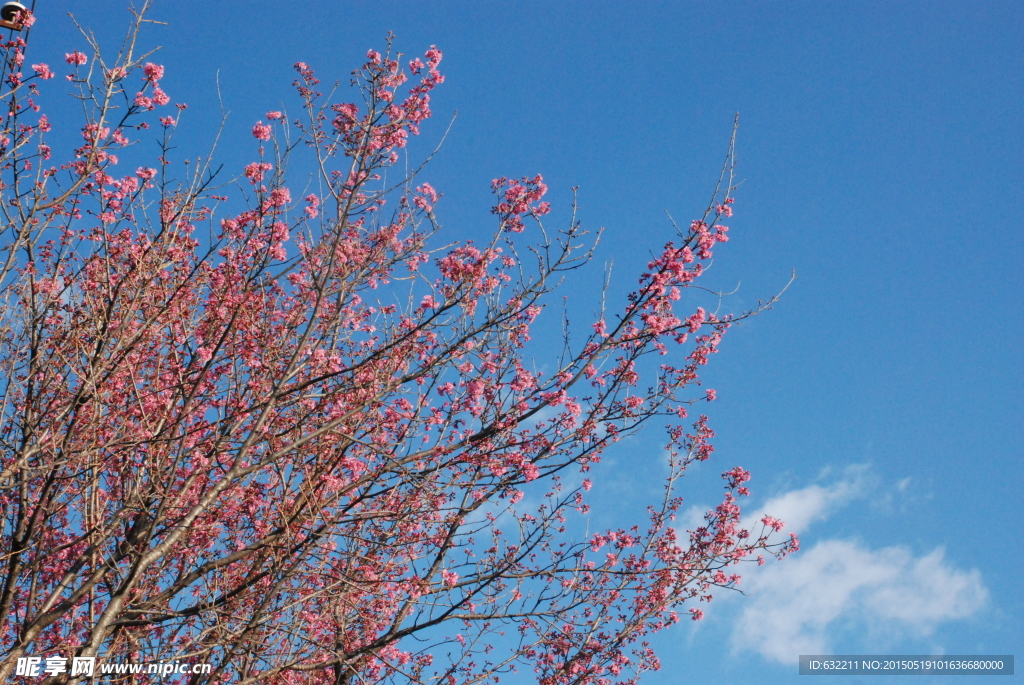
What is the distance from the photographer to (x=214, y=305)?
7.38 metres

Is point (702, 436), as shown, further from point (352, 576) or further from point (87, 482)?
point (87, 482)

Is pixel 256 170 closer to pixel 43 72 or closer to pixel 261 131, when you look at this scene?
pixel 261 131

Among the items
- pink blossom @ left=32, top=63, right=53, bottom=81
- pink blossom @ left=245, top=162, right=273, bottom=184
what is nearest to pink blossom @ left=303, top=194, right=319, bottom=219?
pink blossom @ left=245, top=162, right=273, bottom=184

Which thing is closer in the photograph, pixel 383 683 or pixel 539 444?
pixel 539 444

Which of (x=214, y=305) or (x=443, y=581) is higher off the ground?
(x=214, y=305)

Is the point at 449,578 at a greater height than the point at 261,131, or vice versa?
the point at 261,131

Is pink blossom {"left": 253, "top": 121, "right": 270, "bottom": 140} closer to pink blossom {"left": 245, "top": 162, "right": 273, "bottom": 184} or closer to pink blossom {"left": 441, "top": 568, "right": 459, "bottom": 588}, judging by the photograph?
pink blossom {"left": 245, "top": 162, "right": 273, "bottom": 184}

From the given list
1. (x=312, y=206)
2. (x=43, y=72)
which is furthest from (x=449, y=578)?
(x=43, y=72)

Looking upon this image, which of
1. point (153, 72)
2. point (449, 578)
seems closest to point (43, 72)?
point (153, 72)

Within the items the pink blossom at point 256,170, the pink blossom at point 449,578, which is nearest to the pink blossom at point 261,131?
the pink blossom at point 256,170

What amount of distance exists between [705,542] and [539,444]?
5.13 metres

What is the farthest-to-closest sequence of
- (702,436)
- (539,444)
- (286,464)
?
(702,436) → (539,444) → (286,464)

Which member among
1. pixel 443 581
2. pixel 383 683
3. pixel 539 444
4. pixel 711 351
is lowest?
pixel 383 683

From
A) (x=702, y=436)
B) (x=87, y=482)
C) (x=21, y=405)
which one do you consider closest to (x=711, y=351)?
(x=702, y=436)
